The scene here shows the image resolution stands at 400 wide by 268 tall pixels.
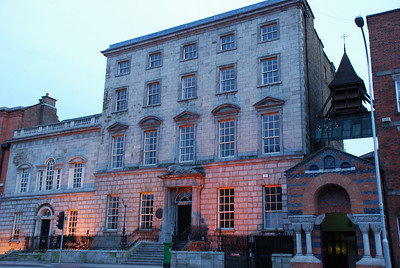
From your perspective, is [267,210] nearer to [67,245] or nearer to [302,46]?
[302,46]

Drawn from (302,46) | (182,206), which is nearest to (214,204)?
(182,206)

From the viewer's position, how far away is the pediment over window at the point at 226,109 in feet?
87.7

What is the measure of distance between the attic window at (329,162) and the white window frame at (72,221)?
21.5 metres

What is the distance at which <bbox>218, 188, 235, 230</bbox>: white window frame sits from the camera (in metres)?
25.5

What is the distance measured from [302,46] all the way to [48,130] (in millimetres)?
23492

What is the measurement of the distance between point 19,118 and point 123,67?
14.4 meters

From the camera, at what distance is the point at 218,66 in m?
28.5

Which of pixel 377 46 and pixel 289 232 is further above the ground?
pixel 377 46

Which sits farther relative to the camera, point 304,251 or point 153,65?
point 153,65

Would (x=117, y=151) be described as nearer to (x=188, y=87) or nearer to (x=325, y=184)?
(x=188, y=87)

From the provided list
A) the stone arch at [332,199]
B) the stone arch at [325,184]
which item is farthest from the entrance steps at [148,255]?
the stone arch at [332,199]

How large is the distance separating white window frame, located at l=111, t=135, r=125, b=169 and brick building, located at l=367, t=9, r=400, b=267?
18129 millimetres

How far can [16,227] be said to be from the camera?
119 ft

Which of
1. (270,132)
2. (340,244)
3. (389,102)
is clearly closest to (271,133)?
(270,132)
